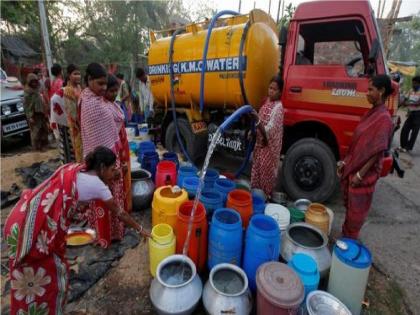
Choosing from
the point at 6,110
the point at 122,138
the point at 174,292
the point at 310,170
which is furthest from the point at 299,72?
the point at 6,110

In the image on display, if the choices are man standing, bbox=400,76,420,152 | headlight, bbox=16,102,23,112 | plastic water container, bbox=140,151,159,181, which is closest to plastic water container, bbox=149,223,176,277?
plastic water container, bbox=140,151,159,181

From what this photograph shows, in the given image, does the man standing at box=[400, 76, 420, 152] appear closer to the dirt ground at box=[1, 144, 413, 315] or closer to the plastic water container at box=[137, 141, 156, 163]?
the dirt ground at box=[1, 144, 413, 315]

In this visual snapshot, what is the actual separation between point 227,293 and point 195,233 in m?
0.53

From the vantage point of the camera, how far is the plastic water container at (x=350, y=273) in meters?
1.96

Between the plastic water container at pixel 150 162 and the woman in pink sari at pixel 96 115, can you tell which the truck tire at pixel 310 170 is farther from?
the woman in pink sari at pixel 96 115

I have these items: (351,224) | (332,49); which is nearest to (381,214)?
(351,224)

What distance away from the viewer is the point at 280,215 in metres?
2.63

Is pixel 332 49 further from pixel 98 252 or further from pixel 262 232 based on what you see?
pixel 98 252

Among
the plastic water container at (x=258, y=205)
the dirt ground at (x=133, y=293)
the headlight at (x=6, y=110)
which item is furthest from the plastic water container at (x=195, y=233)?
the headlight at (x=6, y=110)

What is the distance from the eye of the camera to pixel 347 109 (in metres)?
3.16

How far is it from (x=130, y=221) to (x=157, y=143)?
4286mm

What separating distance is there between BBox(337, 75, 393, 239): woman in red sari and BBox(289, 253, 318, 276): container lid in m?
0.82

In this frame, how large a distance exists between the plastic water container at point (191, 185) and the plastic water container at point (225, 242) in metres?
0.63

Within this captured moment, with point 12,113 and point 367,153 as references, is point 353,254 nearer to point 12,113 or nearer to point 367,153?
point 367,153
